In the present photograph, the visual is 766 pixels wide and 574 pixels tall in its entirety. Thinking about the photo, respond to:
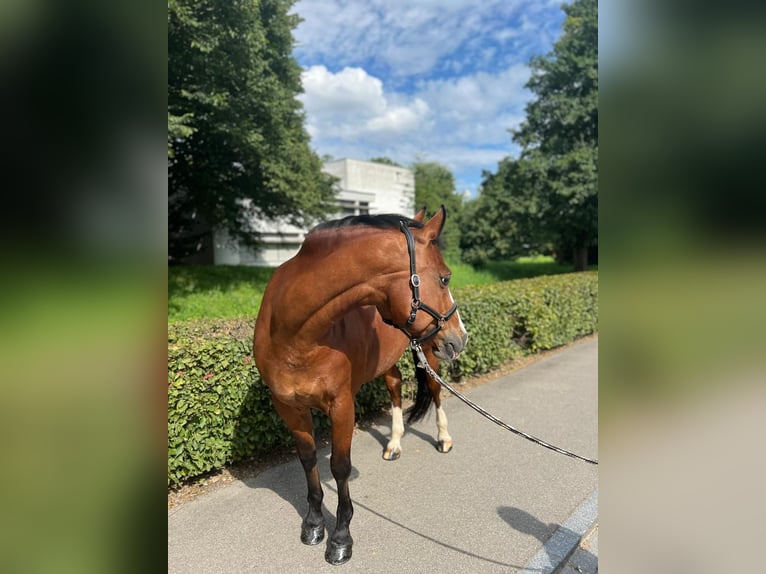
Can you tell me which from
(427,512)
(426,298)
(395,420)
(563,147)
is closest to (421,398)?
(395,420)

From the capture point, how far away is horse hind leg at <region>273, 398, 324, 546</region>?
2.97 metres

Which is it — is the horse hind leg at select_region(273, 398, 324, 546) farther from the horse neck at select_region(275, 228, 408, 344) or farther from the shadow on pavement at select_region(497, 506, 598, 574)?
the shadow on pavement at select_region(497, 506, 598, 574)

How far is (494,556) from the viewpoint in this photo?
9.18ft

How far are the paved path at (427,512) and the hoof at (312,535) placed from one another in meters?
0.05

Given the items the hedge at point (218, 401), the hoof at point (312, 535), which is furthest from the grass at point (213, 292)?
the hoof at point (312, 535)

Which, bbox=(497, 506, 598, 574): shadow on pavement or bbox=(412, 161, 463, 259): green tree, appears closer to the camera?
bbox=(497, 506, 598, 574): shadow on pavement

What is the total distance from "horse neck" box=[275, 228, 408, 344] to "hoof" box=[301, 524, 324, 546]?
1434 millimetres

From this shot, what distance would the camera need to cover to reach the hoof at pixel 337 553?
276 cm

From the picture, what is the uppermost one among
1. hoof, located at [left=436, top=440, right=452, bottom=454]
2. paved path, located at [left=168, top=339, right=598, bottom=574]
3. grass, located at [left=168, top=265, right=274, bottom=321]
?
grass, located at [left=168, top=265, right=274, bottom=321]

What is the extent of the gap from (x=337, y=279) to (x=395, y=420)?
2.53 meters

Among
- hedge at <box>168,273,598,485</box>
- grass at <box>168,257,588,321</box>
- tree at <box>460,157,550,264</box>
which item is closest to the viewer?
hedge at <box>168,273,598,485</box>

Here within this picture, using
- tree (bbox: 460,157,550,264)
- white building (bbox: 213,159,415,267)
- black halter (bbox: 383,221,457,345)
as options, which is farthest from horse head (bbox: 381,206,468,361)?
white building (bbox: 213,159,415,267)
